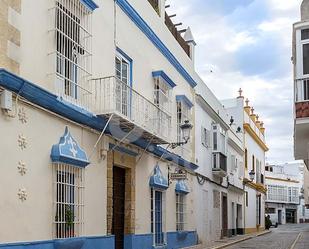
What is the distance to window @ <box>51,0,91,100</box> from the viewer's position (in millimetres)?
8844

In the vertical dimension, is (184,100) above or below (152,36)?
below

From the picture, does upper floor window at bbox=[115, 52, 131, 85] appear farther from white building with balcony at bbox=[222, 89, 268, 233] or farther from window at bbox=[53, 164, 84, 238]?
white building with balcony at bbox=[222, 89, 268, 233]

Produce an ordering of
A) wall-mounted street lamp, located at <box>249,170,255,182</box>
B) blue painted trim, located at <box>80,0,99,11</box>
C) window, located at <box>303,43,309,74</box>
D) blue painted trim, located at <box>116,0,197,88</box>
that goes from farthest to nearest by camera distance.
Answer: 1. wall-mounted street lamp, located at <box>249,170,255,182</box>
2. window, located at <box>303,43,309,74</box>
3. blue painted trim, located at <box>116,0,197,88</box>
4. blue painted trim, located at <box>80,0,99,11</box>

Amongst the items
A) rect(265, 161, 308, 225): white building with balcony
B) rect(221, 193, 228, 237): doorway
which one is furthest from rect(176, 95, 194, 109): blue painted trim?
rect(265, 161, 308, 225): white building with balcony

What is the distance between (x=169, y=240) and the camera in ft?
48.4

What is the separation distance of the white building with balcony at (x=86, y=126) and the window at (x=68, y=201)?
0.06 feet

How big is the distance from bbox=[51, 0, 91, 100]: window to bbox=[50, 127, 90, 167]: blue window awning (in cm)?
77

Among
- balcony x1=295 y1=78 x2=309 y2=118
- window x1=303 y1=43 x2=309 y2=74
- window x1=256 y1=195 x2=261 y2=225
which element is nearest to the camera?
balcony x1=295 y1=78 x2=309 y2=118

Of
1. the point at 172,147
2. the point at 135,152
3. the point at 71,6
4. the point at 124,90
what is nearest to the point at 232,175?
the point at 172,147

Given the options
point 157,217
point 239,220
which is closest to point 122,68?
point 157,217

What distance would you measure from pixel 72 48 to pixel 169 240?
293 inches

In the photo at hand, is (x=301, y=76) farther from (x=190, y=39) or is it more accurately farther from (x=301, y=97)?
(x=190, y=39)

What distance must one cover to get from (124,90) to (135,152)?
2105 millimetres

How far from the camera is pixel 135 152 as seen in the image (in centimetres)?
1234
